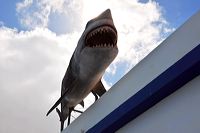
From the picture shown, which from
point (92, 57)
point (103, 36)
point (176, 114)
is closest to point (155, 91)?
point (176, 114)

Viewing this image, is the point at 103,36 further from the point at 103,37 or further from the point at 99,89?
the point at 99,89

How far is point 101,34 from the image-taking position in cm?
688

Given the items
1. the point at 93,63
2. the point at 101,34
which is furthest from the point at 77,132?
the point at 101,34

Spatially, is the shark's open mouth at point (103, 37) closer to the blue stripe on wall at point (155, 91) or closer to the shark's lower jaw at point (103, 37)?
the shark's lower jaw at point (103, 37)

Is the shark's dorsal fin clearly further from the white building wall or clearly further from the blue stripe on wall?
the white building wall

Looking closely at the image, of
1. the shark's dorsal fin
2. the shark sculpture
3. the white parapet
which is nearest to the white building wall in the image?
the white parapet

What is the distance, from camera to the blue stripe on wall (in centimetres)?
402

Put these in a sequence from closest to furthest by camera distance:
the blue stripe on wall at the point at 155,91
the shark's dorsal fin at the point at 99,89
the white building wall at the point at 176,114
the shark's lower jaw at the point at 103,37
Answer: the white building wall at the point at 176,114, the blue stripe on wall at the point at 155,91, the shark's lower jaw at the point at 103,37, the shark's dorsal fin at the point at 99,89

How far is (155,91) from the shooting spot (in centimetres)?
445

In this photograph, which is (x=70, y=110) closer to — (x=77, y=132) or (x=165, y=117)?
(x=77, y=132)

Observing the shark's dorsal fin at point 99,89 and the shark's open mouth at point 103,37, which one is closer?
the shark's open mouth at point 103,37

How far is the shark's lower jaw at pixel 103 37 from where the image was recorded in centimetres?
669

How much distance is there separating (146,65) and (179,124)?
47.4 inches

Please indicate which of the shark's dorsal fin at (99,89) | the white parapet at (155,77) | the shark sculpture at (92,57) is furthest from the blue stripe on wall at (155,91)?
the shark's dorsal fin at (99,89)
